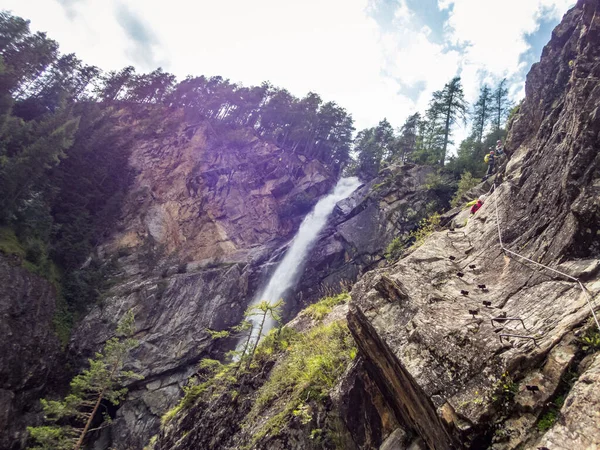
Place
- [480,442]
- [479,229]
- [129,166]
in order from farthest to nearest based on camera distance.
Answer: [129,166] < [479,229] < [480,442]

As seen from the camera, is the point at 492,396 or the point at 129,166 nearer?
the point at 492,396

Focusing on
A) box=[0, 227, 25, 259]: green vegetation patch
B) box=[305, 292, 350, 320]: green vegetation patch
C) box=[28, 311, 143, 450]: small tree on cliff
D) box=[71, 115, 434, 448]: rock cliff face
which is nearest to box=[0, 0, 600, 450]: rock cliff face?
box=[71, 115, 434, 448]: rock cliff face

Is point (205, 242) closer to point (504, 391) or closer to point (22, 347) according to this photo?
point (22, 347)

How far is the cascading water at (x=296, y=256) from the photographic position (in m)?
26.6

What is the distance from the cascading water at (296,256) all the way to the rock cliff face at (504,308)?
A: 17484mm

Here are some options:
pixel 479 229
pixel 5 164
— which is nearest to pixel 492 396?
pixel 479 229

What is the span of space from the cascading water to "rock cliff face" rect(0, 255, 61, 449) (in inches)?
523

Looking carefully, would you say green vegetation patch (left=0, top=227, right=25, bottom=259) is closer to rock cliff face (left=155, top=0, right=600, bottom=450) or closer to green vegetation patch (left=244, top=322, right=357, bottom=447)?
rock cliff face (left=155, top=0, right=600, bottom=450)

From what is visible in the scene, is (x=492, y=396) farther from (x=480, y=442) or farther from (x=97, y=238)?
(x=97, y=238)

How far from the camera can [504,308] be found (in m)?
5.51

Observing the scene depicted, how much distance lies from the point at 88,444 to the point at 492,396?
83.0 ft

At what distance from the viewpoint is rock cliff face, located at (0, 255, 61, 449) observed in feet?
56.6

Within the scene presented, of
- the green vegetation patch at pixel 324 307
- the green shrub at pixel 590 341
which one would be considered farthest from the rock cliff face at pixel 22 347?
the green shrub at pixel 590 341

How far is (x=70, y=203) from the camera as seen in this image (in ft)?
89.1
